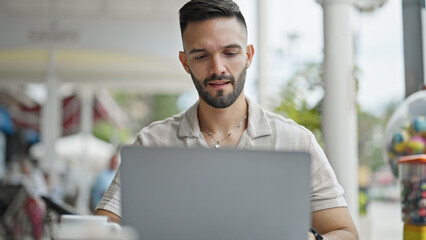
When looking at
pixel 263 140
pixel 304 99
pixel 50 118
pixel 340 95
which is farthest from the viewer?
pixel 50 118

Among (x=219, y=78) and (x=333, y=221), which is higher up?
(x=219, y=78)

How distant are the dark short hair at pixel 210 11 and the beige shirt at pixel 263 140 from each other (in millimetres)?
282

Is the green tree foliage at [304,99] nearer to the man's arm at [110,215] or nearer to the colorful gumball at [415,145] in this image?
the colorful gumball at [415,145]

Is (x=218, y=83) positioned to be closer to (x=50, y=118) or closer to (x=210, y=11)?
(x=210, y=11)

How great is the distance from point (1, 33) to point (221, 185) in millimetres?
9528

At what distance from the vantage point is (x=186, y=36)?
1706 mm

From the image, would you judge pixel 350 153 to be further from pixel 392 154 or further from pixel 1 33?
pixel 1 33

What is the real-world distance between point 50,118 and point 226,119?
9.01 metres

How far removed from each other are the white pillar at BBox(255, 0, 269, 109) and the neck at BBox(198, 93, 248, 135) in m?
4.71

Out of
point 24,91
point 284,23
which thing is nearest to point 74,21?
point 284,23

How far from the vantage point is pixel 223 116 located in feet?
5.85

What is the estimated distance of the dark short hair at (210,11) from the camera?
166 cm

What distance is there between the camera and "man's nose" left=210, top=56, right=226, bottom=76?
1.62 m

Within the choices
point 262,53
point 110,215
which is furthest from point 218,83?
point 262,53
